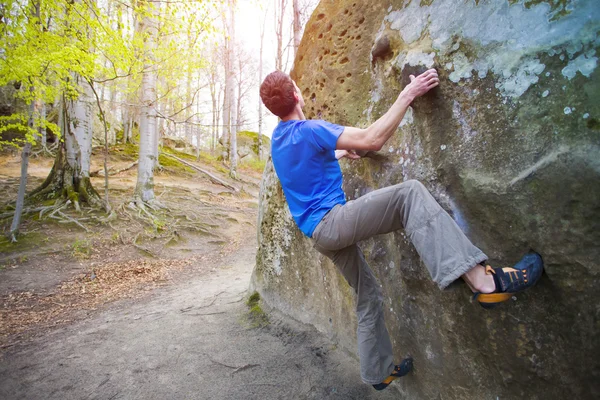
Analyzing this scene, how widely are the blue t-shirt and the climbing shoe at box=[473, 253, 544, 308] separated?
3.62 feet

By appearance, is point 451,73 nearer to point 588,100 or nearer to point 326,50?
point 588,100

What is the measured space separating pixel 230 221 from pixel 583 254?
10.6 metres

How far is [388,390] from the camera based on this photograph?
271 centimetres

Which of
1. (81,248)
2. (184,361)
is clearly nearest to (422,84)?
(184,361)

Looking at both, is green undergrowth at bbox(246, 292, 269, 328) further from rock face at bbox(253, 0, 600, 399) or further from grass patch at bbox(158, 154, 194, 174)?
grass patch at bbox(158, 154, 194, 174)

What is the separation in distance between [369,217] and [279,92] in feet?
3.89

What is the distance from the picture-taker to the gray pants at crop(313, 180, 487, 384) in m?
1.82

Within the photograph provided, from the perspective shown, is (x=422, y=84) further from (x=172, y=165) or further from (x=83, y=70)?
(x=172, y=165)

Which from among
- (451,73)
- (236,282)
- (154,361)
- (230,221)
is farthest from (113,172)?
(451,73)

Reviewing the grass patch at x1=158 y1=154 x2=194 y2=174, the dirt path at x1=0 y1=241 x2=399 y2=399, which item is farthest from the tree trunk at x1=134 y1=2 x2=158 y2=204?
the grass patch at x1=158 y1=154 x2=194 y2=174

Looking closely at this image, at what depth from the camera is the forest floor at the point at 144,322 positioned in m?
3.04

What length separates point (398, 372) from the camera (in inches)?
98.3

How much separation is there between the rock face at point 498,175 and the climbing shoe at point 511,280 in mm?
88

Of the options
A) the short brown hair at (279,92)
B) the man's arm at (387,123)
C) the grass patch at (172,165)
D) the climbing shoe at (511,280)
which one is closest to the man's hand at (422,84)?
the man's arm at (387,123)
